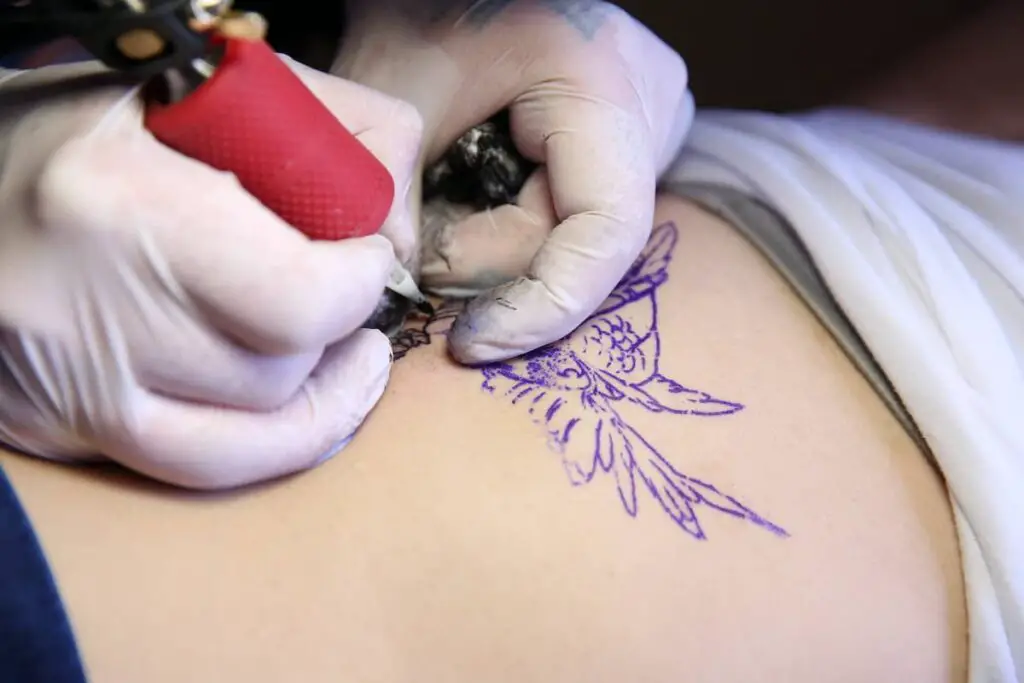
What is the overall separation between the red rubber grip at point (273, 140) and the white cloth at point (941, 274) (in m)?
0.43

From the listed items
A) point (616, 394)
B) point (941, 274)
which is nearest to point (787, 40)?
point (941, 274)

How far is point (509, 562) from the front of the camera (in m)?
0.66

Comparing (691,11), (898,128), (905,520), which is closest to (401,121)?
(905,520)

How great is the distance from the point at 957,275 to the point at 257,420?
59cm

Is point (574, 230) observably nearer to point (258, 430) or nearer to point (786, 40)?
point (258, 430)

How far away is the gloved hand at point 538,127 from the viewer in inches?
30.3

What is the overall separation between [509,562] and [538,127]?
0.40 m

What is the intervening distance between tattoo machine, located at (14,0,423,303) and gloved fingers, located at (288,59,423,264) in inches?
3.5

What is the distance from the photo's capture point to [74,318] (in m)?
0.59

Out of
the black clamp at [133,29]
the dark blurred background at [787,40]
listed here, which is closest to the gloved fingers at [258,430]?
the black clamp at [133,29]

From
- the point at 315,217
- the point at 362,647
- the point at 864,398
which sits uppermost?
the point at 315,217

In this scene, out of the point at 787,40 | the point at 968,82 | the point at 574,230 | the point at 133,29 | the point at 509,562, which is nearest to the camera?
the point at 133,29

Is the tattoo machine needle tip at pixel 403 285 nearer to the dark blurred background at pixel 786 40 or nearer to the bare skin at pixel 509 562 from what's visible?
the bare skin at pixel 509 562

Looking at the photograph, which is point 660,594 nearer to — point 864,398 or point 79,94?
point 864,398
